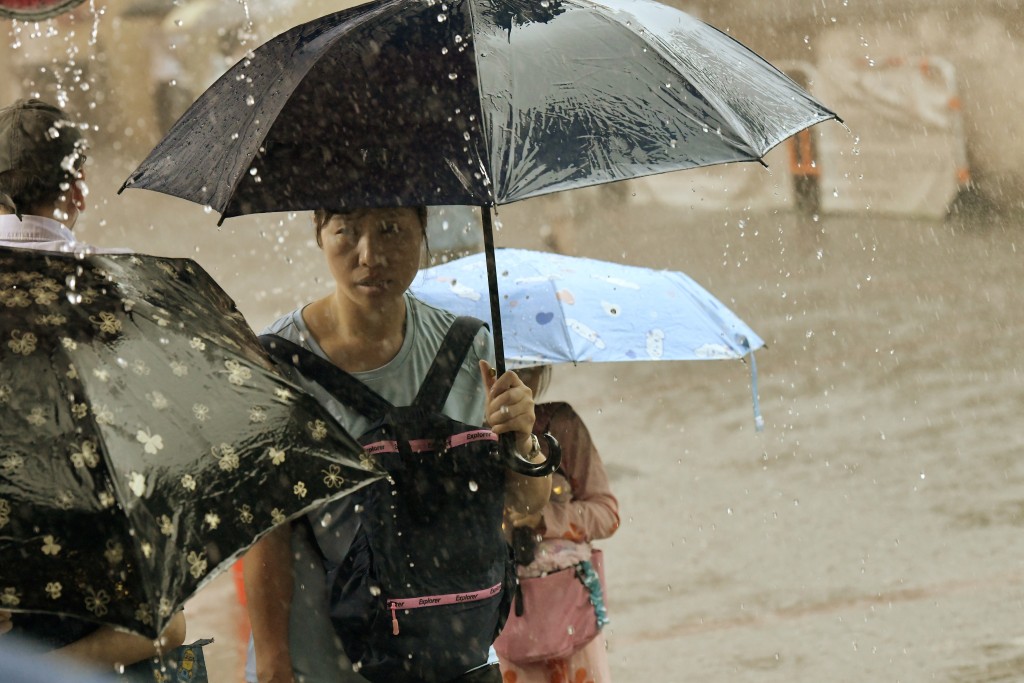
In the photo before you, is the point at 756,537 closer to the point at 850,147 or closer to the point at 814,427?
the point at 814,427

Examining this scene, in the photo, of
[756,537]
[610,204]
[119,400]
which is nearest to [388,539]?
[119,400]

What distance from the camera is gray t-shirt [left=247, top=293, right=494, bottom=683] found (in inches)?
104

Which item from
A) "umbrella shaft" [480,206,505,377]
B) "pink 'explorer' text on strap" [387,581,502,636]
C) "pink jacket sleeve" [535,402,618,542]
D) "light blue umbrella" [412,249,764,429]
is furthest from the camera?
"light blue umbrella" [412,249,764,429]

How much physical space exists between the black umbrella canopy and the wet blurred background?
285 cm

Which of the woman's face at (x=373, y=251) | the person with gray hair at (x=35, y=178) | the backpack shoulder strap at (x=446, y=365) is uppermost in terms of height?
the person with gray hair at (x=35, y=178)

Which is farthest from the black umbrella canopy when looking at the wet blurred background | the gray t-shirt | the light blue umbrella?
the wet blurred background

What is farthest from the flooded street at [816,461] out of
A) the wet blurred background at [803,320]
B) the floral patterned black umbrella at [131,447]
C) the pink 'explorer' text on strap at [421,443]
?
the floral patterned black umbrella at [131,447]

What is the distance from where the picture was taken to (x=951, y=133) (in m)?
15.7

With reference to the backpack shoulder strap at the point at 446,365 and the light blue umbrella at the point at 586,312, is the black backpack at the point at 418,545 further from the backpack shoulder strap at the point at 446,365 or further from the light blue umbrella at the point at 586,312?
the light blue umbrella at the point at 586,312

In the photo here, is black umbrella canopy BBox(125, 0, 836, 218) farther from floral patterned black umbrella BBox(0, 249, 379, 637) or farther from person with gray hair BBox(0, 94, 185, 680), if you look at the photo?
floral patterned black umbrella BBox(0, 249, 379, 637)

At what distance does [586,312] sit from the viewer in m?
3.80

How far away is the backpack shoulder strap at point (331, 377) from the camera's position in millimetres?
2633

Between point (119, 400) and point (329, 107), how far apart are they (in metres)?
0.81

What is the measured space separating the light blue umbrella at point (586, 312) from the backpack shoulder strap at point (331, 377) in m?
1.00
